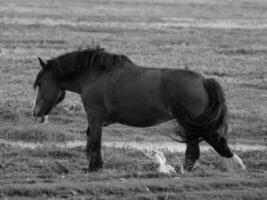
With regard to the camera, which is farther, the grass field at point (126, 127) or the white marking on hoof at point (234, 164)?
the white marking on hoof at point (234, 164)

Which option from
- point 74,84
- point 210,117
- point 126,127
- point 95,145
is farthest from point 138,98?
point 126,127

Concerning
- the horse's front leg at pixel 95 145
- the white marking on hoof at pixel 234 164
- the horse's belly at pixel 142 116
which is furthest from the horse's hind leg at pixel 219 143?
the horse's front leg at pixel 95 145

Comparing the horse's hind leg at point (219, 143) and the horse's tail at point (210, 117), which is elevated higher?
the horse's tail at point (210, 117)

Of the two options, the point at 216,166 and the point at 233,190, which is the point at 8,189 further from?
the point at 216,166

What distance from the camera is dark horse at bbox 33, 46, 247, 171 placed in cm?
1003

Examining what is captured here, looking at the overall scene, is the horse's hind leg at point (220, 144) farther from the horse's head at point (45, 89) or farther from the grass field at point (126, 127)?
the horse's head at point (45, 89)

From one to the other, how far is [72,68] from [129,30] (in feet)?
84.8

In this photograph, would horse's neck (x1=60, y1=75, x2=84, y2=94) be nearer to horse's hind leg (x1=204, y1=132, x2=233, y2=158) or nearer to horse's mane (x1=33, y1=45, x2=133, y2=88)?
horse's mane (x1=33, y1=45, x2=133, y2=88)

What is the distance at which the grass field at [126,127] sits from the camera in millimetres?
8938

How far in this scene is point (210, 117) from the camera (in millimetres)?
10039

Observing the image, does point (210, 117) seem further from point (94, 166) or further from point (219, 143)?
point (94, 166)

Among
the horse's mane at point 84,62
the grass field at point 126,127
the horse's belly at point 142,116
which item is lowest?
the grass field at point 126,127

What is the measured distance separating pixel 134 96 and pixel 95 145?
0.85m

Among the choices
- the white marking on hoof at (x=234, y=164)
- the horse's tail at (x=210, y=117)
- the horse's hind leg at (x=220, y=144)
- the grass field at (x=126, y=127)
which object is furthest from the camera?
the white marking on hoof at (x=234, y=164)
